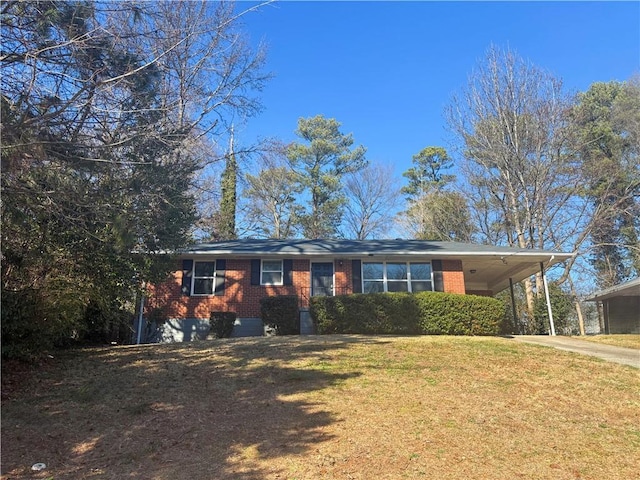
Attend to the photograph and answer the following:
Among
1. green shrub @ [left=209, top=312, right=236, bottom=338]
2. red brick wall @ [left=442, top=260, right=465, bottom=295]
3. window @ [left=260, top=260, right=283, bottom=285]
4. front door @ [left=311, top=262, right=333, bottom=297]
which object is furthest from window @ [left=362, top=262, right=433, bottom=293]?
green shrub @ [left=209, top=312, right=236, bottom=338]

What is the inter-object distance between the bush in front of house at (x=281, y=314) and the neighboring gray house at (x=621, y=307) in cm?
1339

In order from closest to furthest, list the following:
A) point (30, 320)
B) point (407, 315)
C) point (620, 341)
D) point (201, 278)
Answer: point (30, 320) < point (620, 341) < point (407, 315) < point (201, 278)

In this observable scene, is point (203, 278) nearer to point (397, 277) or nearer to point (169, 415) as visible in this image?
point (397, 277)

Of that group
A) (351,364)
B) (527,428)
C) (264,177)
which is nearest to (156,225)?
(351,364)

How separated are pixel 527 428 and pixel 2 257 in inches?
302

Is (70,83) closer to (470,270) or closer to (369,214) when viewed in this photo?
(470,270)

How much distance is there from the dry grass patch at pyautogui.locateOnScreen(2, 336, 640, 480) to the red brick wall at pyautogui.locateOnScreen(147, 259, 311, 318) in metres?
6.52

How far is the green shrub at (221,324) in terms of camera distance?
14.8 metres

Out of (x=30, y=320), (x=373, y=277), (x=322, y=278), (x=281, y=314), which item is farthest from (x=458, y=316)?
(x=30, y=320)

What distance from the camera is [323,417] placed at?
5836mm

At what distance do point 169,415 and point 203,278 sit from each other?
10523 millimetres

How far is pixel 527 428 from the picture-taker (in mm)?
5477

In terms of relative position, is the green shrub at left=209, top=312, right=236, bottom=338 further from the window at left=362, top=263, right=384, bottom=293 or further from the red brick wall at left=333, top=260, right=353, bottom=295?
the window at left=362, top=263, right=384, bottom=293

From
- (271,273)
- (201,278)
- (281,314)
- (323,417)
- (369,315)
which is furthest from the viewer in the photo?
(271,273)
